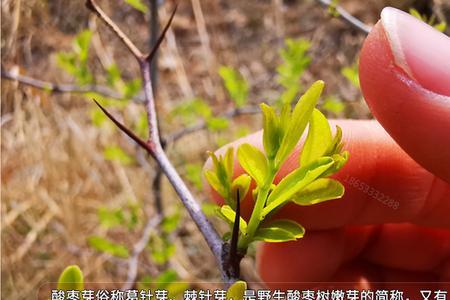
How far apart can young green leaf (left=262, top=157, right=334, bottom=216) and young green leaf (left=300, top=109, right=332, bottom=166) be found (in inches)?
0.6

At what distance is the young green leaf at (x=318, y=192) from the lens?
0.54 meters

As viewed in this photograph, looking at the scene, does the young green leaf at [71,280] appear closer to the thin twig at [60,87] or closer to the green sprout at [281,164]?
the green sprout at [281,164]

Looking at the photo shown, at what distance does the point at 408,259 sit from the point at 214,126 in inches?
24.6

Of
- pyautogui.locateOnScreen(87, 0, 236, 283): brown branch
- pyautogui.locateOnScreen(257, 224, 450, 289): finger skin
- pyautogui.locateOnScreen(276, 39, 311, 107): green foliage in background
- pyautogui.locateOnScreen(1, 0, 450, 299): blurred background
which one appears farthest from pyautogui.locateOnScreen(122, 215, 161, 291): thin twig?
pyautogui.locateOnScreen(87, 0, 236, 283): brown branch

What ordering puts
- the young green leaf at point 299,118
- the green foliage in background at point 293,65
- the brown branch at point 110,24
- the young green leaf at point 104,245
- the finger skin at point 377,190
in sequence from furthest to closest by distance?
the green foliage in background at point 293,65 → the young green leaf at point 104,245 → the finger skin at point 377,190 → the brown branch at point 110,24 → the young green leaf at point 299,118

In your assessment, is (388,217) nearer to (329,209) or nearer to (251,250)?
(329,209)

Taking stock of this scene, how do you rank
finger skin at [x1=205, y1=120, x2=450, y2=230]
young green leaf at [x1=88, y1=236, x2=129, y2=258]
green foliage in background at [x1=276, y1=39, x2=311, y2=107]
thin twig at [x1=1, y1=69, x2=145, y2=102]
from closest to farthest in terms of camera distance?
1. finger skin at [x1=205, y1=120, x2=450, y2=230]
2. thin twig at [x1=1, y1=69, x2=145, y2=102]
3. young green leaf at [x1=88, y1=236, x2=129, y2=258]
4. green foliage in background at [x1=276, y1=39, x2=311, y2=107]

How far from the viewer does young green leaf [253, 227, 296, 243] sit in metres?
0.54

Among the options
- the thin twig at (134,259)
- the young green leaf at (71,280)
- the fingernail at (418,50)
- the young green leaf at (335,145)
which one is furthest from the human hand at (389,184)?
the thin twig at (134,259)

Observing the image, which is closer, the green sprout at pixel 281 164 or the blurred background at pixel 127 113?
the green sprout at pixel 281 164

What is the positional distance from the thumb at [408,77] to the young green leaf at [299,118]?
0.52 feet

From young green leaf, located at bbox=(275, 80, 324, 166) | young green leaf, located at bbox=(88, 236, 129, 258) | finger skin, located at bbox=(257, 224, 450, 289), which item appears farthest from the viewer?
young green leaf, located at bbox=(88, 236, 129, 258)

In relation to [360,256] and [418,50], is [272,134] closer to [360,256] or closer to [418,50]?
[418,50]

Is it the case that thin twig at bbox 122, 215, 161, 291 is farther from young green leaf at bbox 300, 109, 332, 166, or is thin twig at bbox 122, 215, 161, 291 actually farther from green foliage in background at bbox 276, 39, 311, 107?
young green leaf at bbox 300, 109, 332, 166
